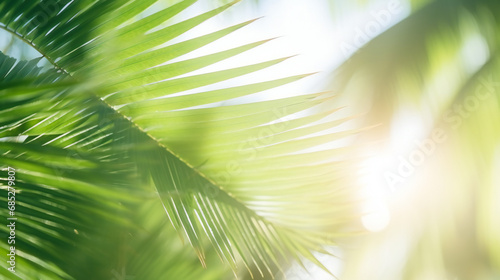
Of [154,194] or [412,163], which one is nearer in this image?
[154,194]

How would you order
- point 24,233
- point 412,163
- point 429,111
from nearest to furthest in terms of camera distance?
point 24,233 → point 412,163 → point 429,111

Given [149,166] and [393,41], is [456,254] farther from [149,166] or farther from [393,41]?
[149,166]

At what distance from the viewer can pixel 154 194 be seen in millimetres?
693

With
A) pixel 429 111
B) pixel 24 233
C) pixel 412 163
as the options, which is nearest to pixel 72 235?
pixel 24 233

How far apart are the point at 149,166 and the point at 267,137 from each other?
17 cm

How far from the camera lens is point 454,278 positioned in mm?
1746

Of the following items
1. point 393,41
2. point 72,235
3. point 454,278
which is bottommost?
point 454,278

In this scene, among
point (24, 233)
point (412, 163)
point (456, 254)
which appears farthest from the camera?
point (456, 254)

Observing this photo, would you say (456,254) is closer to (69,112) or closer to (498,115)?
(498,115)

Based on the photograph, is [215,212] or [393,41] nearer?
[215,212]

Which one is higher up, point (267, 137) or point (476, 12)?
point (476, 12)

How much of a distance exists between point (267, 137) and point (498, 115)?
1.21 m

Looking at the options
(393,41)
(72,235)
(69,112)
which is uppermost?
(393,41)

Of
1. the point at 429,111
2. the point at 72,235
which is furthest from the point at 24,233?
the point at 429,111
